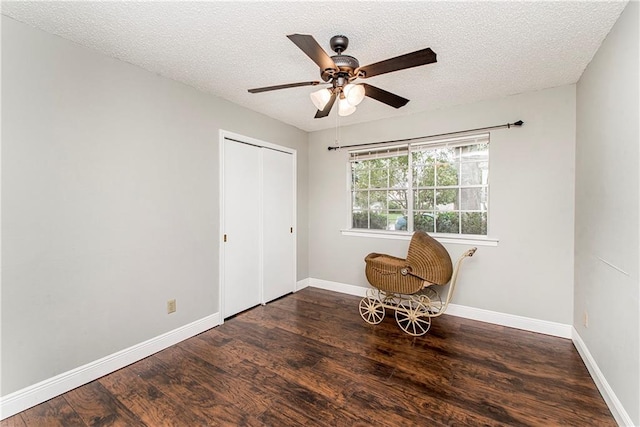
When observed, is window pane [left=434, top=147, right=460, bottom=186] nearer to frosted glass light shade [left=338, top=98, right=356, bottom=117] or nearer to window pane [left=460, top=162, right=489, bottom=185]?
window pane [left=460, top=162, right=489, bottom=185]

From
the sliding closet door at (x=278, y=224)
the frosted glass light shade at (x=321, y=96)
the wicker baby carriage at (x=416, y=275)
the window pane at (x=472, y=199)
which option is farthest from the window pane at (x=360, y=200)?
the frosted glass light shade at (x=321, y=96)

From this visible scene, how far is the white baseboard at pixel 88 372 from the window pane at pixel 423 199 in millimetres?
2872

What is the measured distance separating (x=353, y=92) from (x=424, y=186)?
2.11m

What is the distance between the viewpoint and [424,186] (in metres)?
3.60

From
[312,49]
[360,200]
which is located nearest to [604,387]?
[312,49]

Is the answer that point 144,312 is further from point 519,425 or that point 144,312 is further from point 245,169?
point 519,425

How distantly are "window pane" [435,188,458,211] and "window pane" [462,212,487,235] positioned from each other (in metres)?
0.16

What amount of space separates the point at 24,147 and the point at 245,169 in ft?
6.30

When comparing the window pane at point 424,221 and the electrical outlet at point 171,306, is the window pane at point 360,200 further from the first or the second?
the electrical outlet at point 171,306

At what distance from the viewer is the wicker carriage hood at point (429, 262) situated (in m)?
2.78

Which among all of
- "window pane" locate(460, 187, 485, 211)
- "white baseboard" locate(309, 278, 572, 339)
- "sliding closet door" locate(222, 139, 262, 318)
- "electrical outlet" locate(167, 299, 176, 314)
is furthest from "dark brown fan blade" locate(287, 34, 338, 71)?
"white baseboard" locate(309, 278, 572, 339)

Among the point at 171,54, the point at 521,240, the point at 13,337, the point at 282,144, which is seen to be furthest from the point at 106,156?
the point at 521,240

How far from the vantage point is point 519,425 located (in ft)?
5.49

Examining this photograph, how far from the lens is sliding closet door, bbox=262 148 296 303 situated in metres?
3.79
